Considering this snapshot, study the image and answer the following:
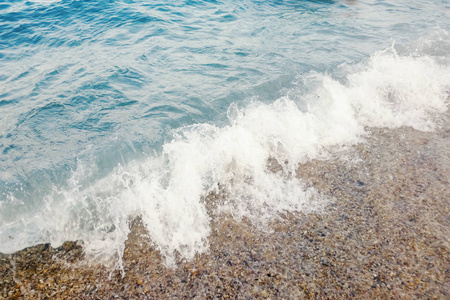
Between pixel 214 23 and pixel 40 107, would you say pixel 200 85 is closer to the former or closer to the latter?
pixel 40 107

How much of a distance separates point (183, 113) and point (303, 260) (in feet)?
12.9

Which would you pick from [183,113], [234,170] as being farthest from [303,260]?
[183,113]

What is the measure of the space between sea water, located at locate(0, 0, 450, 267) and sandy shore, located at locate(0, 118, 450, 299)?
21cm

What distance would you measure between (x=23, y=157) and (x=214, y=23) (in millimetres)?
8958

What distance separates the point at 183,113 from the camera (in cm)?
590

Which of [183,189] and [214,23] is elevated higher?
[214,23]

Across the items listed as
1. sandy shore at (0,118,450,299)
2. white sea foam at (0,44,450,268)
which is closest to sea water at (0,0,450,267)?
white sea foam at (0,44,450,268)

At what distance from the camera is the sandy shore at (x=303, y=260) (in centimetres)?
274

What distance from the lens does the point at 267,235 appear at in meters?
3.32

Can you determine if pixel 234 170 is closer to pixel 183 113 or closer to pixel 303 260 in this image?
pixel 303 260

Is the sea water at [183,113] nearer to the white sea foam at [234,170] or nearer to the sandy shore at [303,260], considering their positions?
the white sea foam at [234,170]

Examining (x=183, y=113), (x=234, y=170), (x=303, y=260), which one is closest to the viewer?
(x=303, y=260)

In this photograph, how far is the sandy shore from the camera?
9.00 feet

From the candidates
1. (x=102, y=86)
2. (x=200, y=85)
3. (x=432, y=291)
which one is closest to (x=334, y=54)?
(x=200, y=85)
